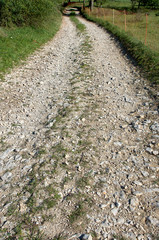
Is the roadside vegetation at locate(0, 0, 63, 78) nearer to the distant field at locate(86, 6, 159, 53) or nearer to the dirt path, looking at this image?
the dirt path

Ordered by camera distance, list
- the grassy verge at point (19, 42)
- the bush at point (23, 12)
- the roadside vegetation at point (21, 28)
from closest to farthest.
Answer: the grassy verge at point (19, 42) → the roadside vegetation at point (21, 28) → the bush at point (23, 12)

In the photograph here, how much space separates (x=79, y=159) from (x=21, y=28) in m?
17.0

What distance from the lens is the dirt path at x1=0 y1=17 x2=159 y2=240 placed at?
3.14 meters

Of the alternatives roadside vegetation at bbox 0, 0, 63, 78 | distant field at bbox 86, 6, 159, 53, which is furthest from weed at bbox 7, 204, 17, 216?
distant field at bbox 86, 6, 159, 53

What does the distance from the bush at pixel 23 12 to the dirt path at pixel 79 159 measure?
10810 mm

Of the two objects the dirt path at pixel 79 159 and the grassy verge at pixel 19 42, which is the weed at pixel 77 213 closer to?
the dirt path at pixel 79 159

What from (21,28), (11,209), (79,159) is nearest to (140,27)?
(21,28)

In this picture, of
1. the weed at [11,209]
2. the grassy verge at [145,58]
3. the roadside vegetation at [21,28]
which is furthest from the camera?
the roadside vegetation at [21,28]

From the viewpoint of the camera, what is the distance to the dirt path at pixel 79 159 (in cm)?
314

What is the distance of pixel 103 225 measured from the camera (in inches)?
121

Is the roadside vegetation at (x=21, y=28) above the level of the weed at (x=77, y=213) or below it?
above

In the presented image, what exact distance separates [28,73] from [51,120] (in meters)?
5.08

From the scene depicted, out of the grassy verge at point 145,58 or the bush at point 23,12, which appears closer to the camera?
the grassy verge at point 145,58

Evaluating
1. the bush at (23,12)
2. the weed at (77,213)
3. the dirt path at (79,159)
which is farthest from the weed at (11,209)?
the bush at (23,12)
